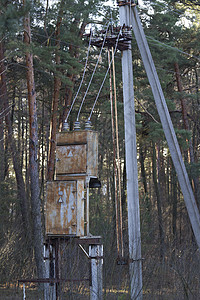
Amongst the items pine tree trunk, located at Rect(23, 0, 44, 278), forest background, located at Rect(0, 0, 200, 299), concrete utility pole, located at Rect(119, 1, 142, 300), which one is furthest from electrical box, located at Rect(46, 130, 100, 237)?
pine tree trunk, located at Rect(23, 0, 44, 278)

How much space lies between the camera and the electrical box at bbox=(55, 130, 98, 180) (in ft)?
23.9

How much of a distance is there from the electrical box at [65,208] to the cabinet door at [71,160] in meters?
0.20

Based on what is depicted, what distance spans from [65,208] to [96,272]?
3.45ft

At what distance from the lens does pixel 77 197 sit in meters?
7.18

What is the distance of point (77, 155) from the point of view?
731cm

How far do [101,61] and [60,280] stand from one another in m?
15.3

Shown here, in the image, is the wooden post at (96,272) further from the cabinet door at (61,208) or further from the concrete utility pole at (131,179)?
the concrete utility pole at (131,179)

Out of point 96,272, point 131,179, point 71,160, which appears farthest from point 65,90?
point 96,272

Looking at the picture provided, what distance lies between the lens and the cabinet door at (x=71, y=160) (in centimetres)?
729

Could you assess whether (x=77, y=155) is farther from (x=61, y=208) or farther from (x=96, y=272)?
(x=96, y=272)

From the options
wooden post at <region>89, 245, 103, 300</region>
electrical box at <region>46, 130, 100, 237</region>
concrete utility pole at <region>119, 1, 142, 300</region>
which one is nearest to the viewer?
wooden post at <region>89, 245, 103, 300</region>

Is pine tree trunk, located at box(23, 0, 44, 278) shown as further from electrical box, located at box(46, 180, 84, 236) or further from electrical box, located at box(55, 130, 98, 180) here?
electrical box, located at box(46, 180, 84, 236)

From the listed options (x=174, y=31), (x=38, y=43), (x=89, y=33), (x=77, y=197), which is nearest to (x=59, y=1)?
(x=38, y=43)

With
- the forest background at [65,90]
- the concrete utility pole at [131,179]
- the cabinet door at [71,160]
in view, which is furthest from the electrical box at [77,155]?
the forest background at [65,90]
